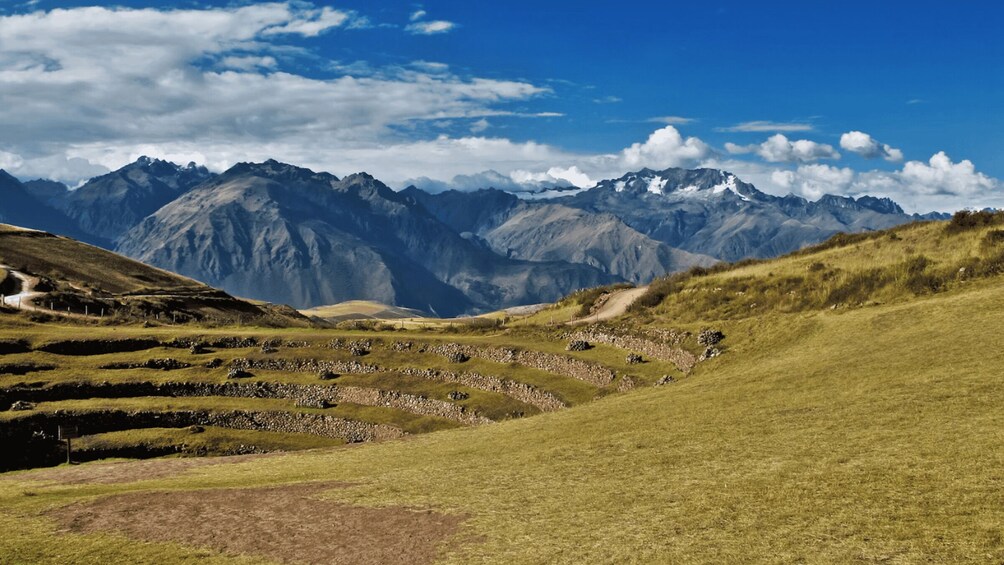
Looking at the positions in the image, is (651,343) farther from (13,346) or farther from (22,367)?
(13,346)

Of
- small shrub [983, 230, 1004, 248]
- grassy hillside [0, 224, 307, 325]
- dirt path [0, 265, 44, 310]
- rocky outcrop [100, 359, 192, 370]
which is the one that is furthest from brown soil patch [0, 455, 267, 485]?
dirt path [0, 265, 44, 310]

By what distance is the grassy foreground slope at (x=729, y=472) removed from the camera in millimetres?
22547

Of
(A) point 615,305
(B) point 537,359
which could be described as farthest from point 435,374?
(A) point 615,305

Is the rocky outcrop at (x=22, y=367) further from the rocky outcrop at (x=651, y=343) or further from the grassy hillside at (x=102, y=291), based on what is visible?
the rocky outcrop at (x=651, y=343)

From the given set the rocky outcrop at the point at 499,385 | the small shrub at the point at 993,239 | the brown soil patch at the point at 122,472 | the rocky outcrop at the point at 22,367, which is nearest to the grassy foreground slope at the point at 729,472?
the brown soil patch at the point at 122,472

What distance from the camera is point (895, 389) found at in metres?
36.0

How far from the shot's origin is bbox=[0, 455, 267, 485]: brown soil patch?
46344 mm

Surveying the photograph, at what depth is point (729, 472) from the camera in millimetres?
29234

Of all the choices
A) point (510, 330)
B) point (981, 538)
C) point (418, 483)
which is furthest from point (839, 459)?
point (510, 330)

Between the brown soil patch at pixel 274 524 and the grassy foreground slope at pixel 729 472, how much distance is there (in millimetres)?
556

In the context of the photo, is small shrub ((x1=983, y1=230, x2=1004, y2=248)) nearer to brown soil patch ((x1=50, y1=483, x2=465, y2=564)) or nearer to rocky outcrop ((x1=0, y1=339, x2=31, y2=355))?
brown soil patch ((x1=50, y1=483, x2=465, y2=564))

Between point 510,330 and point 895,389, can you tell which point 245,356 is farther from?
point 895,389

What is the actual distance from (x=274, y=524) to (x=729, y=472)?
738 inches

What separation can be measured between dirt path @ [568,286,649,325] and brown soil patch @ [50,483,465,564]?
66.6 metres
